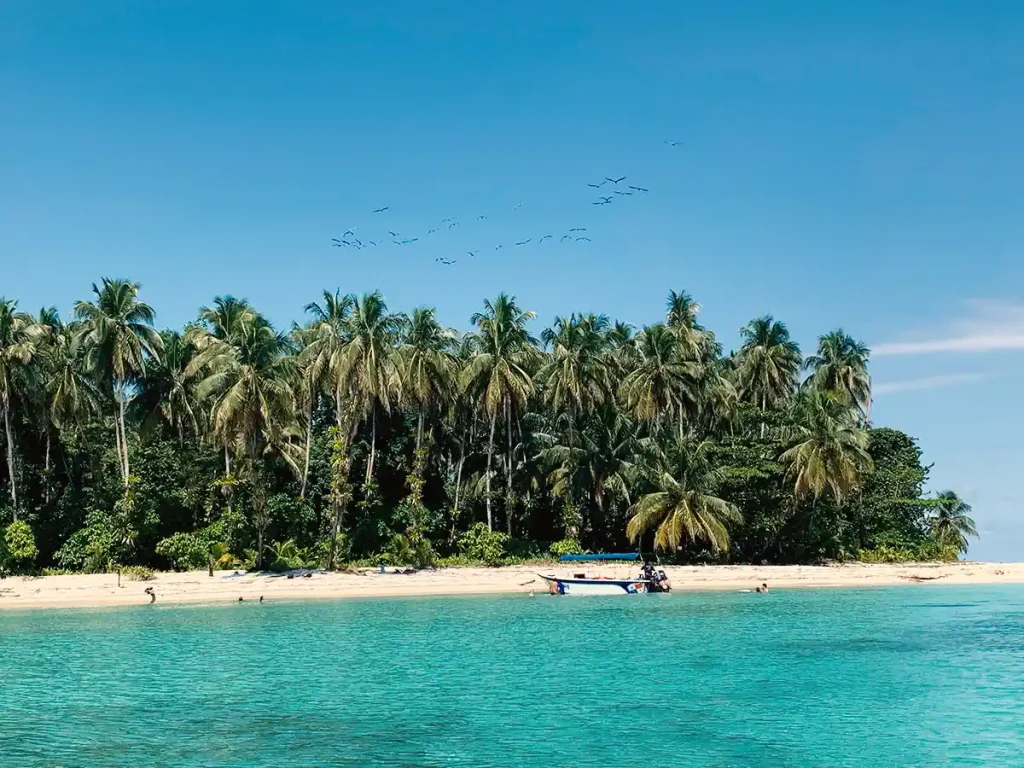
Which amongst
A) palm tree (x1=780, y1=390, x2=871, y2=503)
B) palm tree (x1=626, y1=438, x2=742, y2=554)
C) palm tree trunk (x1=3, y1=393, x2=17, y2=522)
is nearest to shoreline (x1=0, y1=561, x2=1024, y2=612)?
palm tree (x1=626, y1=438, x2=742, y2=554)

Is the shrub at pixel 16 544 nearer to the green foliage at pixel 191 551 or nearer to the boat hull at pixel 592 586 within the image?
the green foliage at pixel 191 551

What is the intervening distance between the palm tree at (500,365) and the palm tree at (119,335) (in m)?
18.1

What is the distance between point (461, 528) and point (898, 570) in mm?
26179

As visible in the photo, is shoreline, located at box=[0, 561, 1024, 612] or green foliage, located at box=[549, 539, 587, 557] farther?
green foliage, located at box=[549, 539, 587, 557]

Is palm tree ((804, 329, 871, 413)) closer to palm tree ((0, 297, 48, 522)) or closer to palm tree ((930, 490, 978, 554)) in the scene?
palm tree ((930, 490, 978, 554))

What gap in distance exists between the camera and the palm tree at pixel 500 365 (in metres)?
59.3

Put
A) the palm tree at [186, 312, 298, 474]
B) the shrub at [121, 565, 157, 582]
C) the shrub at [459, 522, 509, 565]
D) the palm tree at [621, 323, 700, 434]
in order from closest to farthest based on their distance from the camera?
the shrub at [121, 565, 157, 582]
the palm tree at [186, 312, 298, 474]
the shrub at [459, 522, 509, 565]
the palm tree at [621, 323, 700, 434]

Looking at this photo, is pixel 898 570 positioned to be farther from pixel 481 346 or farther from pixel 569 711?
pixel 569 711

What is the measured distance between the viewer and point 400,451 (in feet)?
212

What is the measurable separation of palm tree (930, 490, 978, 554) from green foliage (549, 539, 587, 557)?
27.2m

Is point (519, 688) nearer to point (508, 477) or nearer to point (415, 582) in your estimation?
point (415, 582)

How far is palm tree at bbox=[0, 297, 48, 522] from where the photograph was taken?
5238 cm

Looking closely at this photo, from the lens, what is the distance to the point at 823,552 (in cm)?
6331

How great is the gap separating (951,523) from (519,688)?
5827 cm
